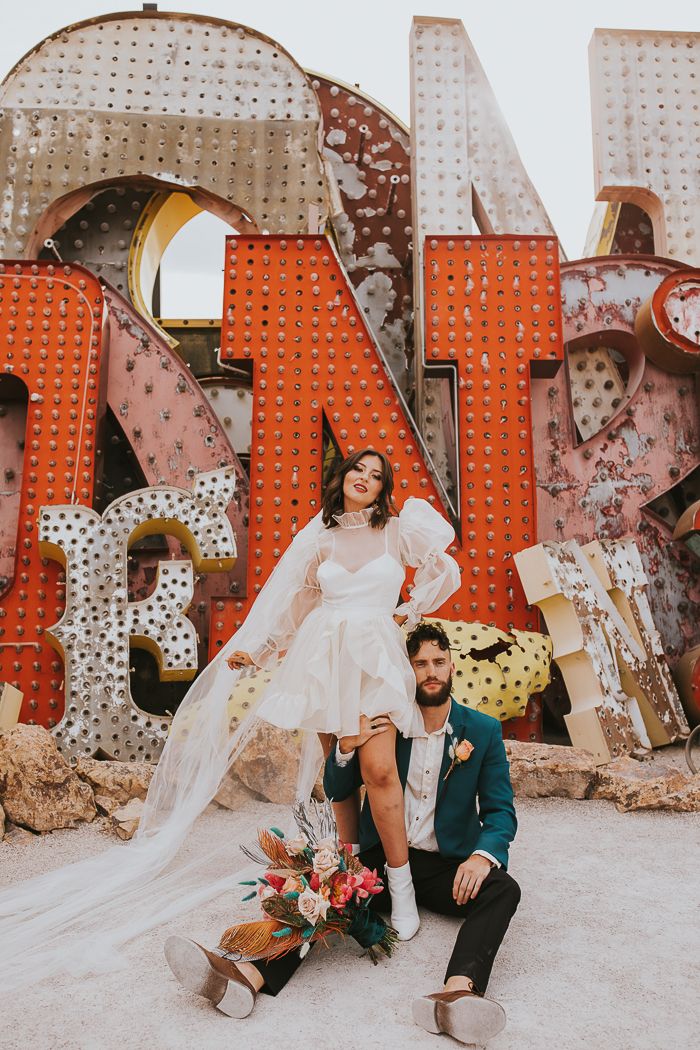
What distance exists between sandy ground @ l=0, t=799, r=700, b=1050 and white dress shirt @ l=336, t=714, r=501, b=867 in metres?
0.28

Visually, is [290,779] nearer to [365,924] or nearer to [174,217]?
[365,924]

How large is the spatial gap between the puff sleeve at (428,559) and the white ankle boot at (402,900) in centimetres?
94

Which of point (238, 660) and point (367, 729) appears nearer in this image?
point (367, 729)

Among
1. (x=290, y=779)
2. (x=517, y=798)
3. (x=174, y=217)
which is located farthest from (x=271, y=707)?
(x=174, y=217)

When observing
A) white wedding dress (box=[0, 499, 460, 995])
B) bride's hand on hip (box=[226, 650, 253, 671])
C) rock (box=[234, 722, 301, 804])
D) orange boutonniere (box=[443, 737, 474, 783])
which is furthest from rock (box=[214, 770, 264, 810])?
orange boutonniere (box=[443, 737, 474, 783])

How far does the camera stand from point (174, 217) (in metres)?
7.32

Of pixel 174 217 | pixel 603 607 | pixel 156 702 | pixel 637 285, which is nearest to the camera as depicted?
pixel 603 607

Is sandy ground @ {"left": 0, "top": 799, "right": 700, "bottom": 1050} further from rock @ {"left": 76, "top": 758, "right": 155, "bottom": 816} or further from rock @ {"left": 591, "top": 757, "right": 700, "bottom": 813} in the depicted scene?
rock @ {"left": 76, "top": 758, "right": 155, "bottom": 816}

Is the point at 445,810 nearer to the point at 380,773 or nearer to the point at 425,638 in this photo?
the point at 380,773

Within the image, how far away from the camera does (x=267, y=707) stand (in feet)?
10.00

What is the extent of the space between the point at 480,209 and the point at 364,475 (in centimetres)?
444

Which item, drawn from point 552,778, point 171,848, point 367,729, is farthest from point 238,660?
point 552,778

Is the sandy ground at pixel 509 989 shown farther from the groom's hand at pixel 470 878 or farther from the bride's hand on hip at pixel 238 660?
the bride's hand on hip at pixel 238 660

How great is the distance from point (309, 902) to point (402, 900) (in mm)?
427
